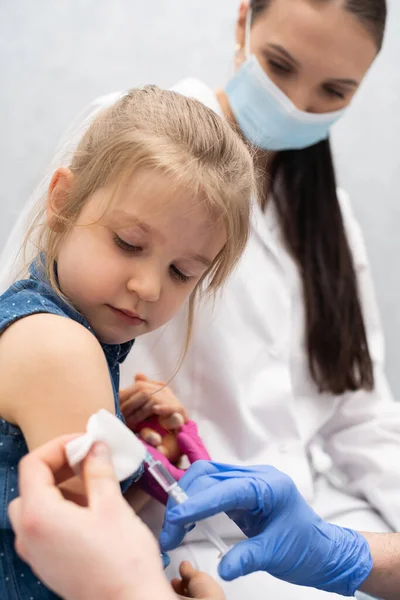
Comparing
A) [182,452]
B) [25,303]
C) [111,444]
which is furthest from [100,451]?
[182,452]

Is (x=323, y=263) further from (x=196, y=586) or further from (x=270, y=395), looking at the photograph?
(x=196, y=586)

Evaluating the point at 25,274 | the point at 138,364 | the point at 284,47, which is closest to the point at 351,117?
the point at 284,47

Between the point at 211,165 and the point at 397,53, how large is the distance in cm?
132

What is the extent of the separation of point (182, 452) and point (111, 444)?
456mm

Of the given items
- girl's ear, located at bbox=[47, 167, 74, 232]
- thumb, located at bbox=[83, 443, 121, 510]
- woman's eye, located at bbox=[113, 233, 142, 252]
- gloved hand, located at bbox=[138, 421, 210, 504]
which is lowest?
gloved hand, located at bbox=[138, 421, 210, 504]

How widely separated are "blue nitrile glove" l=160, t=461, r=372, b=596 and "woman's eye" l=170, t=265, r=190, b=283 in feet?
0.82

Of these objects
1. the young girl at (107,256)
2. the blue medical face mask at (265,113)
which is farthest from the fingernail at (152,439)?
the blue medical face mask at (265,113)

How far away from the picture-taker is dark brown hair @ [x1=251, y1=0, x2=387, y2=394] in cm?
135

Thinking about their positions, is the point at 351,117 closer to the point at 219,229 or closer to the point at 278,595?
the point at 219,229

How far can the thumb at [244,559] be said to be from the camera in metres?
0.65

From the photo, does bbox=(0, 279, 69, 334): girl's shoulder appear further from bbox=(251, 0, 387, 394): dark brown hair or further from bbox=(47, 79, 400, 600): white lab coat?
bbox=(251, 0, 387, 394): dark brown hair

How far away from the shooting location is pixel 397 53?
1839mm

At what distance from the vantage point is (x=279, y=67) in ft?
4.10

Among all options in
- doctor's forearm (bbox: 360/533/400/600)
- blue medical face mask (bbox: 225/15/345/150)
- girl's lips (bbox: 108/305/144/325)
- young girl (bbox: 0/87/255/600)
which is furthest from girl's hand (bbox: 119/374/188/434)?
blue medical face mask (bbox: 225/15/345/150)
